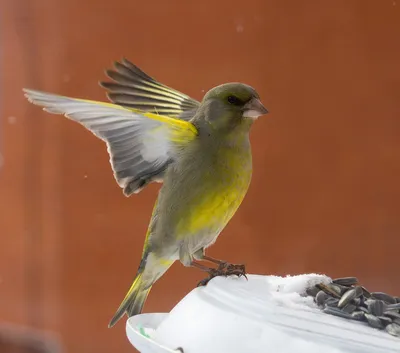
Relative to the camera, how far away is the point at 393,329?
1.13 metres

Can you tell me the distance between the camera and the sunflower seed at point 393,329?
112 cm

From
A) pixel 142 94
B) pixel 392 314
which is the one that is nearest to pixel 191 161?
pixel 142 94

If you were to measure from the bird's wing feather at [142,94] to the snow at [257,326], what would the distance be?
838mm

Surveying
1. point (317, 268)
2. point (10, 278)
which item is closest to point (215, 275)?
point (317, 268)

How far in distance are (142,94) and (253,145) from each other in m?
1.16

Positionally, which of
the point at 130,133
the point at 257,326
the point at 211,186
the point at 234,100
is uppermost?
the point at 234,100

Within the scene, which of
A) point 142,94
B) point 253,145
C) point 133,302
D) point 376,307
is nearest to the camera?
point 376,307

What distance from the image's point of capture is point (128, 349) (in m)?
3.41

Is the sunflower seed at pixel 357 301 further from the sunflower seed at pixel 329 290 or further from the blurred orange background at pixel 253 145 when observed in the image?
the blurred orange background at pixel 253 145

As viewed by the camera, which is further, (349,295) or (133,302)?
(133,302)

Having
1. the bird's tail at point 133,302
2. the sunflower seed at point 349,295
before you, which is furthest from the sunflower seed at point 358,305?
the bird's tail at point 133,302

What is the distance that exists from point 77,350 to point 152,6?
187cm

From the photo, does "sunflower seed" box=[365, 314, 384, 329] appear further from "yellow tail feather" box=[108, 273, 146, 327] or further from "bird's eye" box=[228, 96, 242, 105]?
"yellow tail feather" box=[108, 273, 146, 327]

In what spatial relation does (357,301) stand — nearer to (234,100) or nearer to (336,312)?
(336,312)
